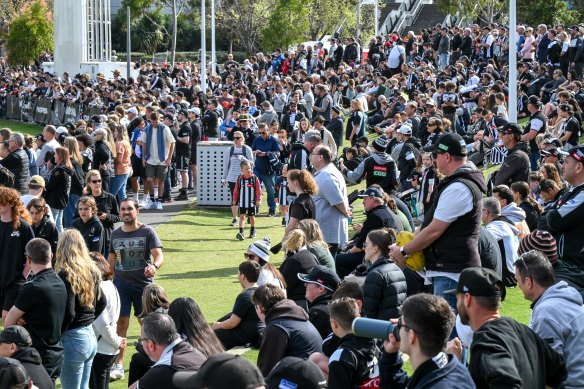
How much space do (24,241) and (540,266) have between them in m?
6.00

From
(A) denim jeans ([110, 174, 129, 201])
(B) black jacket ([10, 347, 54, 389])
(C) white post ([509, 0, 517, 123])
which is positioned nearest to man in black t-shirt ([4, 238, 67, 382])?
(B) black jacket ([10, 347, 54, 389])

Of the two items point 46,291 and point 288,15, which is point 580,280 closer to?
point 46,291

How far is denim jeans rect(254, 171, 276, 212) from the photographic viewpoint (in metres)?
19.2

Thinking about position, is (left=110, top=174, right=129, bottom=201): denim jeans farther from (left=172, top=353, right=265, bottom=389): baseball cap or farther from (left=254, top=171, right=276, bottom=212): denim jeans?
(left=172, top=353, right=265, bottom=389): baseball cap

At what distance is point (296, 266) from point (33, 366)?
10.9ft

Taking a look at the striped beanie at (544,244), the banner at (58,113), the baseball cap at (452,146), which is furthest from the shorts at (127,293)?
the banner at (58,113)

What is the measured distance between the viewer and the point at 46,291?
8.15 meters

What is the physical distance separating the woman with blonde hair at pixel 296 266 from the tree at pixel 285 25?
41441mm

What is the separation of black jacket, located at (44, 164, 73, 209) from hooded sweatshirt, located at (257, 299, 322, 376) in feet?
24.4

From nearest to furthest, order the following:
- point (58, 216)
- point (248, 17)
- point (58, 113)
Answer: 1. point (58, 216)
2. point (58, 113)
3. point (248, 17)

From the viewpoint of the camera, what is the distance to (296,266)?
991 cm

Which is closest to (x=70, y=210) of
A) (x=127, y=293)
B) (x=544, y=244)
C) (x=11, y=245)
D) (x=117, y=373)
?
(x=127, y=293)

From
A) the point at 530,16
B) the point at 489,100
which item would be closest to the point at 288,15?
the point at 530,16

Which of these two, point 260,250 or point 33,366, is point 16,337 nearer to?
point 33,366
